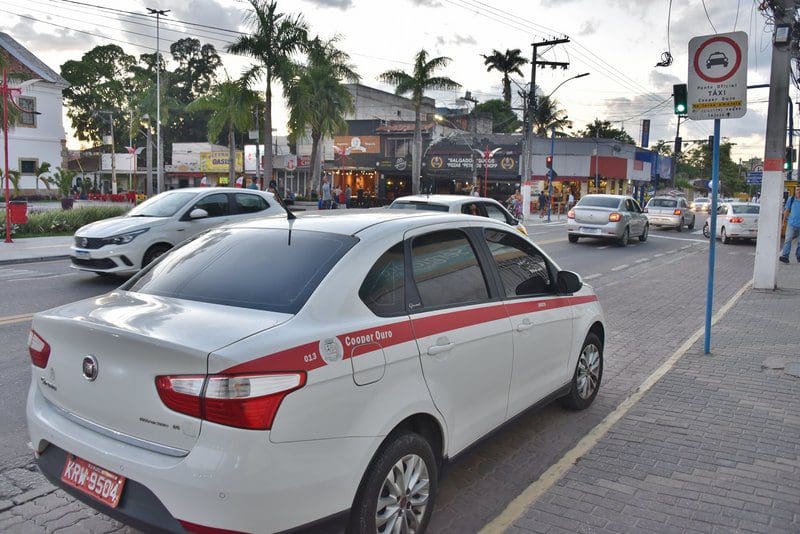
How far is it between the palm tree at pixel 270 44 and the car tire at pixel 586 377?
29.3 metres

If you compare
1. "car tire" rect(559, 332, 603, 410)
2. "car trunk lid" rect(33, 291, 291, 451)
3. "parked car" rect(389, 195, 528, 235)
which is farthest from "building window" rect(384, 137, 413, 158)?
"car trunk lid" rect(33, 291, 291, 451)

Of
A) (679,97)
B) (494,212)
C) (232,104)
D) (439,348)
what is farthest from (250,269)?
(232,104)

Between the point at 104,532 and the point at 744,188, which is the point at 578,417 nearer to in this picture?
the point at 104,532

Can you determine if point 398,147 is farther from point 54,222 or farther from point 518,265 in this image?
point 518,265

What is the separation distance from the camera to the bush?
19.4m

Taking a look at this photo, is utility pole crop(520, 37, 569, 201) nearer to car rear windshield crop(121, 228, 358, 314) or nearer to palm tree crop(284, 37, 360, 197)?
palm tree crop(284, 37, 360, 197)

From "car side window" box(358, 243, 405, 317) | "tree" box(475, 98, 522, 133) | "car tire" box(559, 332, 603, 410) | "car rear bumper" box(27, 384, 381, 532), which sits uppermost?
"tree" box(475, 98, 522, 133)

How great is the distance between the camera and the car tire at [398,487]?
2.81m

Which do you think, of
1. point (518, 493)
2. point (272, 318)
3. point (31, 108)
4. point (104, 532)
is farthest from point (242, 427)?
point (31, 108)

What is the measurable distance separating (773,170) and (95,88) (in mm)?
71529

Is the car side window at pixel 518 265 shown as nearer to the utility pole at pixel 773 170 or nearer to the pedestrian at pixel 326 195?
the utility pole at pixel 773 170

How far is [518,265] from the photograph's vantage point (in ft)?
14.5

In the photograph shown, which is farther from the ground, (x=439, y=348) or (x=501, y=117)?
(x=501, y=117)

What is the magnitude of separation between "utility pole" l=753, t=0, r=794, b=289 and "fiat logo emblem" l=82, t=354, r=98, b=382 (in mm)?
11883
